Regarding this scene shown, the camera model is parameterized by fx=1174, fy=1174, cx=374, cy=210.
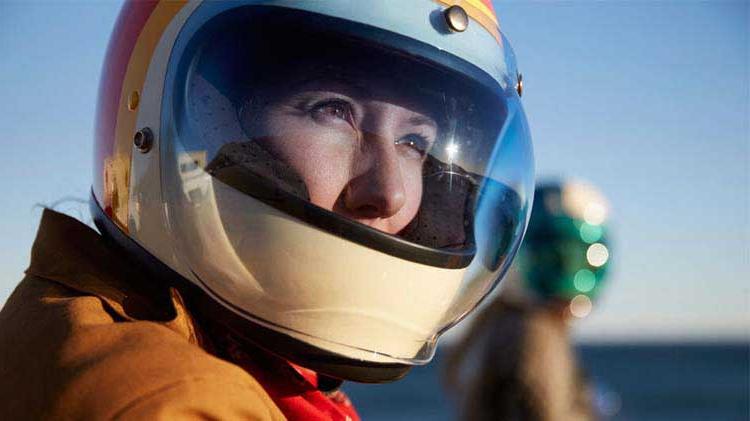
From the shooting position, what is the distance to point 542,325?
19.8 ft

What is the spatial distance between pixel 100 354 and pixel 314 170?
20.1 inches

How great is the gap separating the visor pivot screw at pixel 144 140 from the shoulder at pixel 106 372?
0.33m

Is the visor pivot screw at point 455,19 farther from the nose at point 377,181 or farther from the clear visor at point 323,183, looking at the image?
the nose at point 377,181

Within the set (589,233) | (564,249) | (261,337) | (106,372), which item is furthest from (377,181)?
(589,233)

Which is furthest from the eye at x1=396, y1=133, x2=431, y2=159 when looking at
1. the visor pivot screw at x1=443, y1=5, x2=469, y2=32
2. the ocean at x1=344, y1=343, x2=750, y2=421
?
the ocean at x1=344, y1=343, x2=750, y2=421

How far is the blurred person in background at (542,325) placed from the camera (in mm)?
5797

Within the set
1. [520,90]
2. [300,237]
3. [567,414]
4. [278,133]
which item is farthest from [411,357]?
[567,414]

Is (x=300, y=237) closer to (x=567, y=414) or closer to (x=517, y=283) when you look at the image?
(x=567, y=414)

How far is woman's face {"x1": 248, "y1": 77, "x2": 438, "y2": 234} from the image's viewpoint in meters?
2.02

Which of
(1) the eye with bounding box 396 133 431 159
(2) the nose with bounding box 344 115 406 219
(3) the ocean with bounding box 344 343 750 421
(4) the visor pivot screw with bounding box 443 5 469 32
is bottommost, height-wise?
(3) the ocean with bounding box 344 343 750 421

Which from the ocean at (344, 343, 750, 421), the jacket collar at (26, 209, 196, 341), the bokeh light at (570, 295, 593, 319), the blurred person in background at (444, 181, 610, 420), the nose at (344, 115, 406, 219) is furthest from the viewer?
the ocean at (344, 343, 750, 421)

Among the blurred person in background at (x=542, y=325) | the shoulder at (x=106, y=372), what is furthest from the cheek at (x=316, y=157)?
the blurred person in background at (x=542, y=325)

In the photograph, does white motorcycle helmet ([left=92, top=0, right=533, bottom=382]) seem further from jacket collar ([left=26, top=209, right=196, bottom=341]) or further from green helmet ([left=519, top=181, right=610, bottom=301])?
green helmet ([left=519, top=181, right=610, bottom=301])

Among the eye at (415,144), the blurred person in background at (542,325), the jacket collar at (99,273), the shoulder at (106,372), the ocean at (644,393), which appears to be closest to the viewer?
the shoulder at (106,372)
